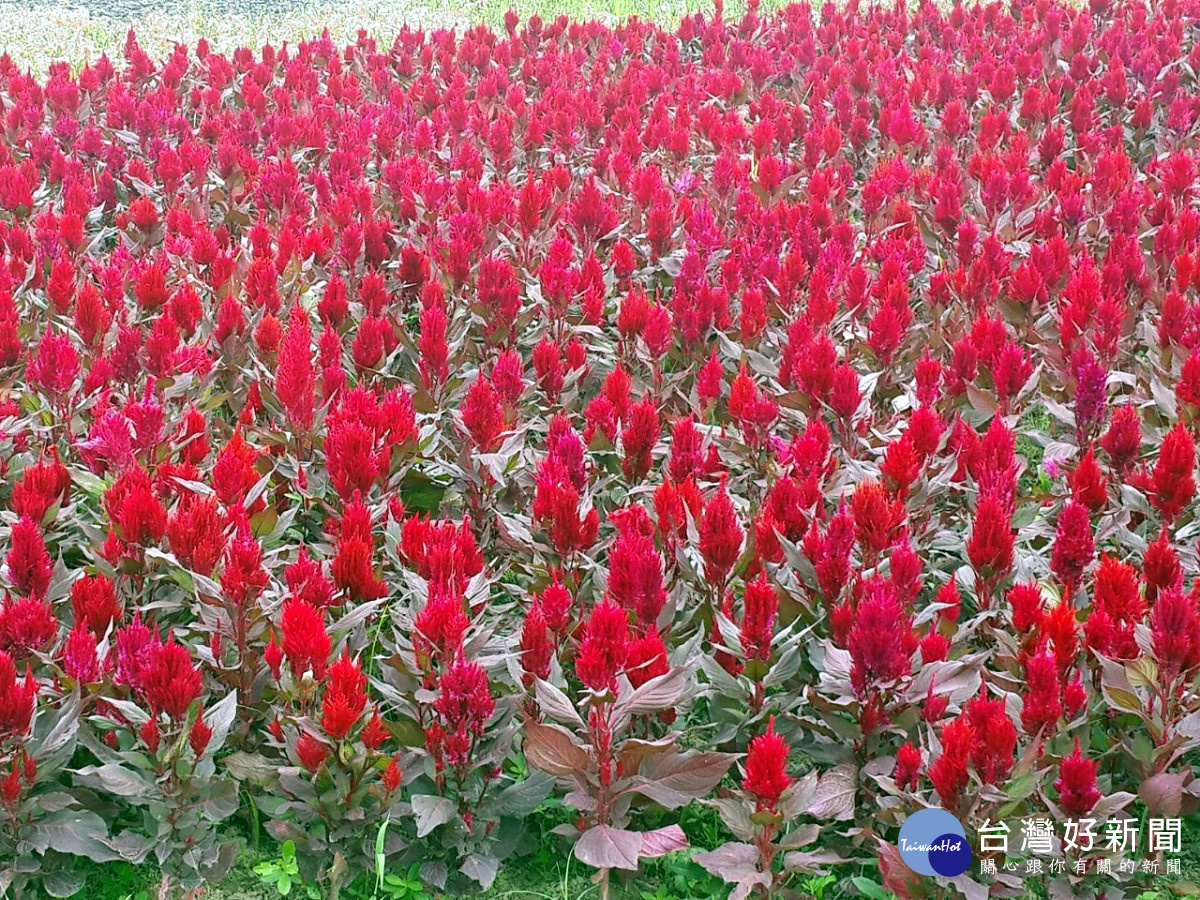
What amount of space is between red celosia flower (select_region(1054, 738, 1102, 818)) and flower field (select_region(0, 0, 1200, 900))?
1cm

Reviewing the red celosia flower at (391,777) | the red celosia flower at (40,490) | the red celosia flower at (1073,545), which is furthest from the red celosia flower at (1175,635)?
the red celosia flower at (40,490)

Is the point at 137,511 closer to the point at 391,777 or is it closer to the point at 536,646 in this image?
the point at 391,777

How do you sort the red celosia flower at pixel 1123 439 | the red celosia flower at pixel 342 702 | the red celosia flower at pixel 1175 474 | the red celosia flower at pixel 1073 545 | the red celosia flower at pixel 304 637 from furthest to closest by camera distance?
the red celosia flower at pixel 1123 439 < the red celosia flower at pixel 1175 474 < the red celosia flower at pixel 1073 545 < the red celosia flower at pixel 304 637 < the red celosia flower at pixel 342 702

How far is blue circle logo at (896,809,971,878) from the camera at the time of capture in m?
2.29

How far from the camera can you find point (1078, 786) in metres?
2.26

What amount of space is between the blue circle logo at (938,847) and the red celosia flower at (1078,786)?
0.19 metres

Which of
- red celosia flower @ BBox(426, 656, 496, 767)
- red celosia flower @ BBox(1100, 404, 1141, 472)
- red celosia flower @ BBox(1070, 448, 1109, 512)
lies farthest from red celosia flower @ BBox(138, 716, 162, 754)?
red celosia flower @ BBox(1100, 404, 1141, 472)

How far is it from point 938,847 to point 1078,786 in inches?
10.6

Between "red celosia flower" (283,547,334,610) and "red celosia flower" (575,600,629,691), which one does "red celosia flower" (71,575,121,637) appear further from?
"red celosia flower" (575,600,629,691)

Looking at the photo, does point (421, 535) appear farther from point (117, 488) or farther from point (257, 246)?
point (257, 246)

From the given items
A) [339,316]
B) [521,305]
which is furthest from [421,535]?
[521,305]

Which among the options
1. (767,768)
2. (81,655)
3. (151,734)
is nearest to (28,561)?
(81,655)

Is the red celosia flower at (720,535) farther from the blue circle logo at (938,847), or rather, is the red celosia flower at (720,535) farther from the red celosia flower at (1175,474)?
the red celosia flower at (1175,474)

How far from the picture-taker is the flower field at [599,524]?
241 centimetres
